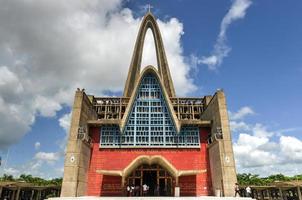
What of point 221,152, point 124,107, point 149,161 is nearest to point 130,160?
point 149,161

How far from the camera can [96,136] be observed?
87.2ft

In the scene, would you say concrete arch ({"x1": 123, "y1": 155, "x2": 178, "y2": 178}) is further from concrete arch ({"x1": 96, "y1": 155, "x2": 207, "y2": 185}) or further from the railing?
the railing

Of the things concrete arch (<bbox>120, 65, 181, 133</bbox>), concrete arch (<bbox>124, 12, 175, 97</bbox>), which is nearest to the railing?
concrete arch (<bbox>120, 65, 181, 133</bbox>)

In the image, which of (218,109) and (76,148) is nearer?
(76,148)

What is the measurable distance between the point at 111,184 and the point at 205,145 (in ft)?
36.4

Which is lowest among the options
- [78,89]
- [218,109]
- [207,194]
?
[207,194]

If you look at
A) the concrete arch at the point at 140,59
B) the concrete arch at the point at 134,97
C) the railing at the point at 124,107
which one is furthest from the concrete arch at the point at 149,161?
the concrete arch at the point at 140,59

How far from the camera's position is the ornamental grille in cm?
2622

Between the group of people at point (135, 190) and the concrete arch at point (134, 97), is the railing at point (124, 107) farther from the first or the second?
the group of people at point (135, 190)

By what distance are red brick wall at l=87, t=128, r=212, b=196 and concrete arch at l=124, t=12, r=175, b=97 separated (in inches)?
544

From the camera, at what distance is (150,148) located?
1020 inches

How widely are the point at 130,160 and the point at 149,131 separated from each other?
3819 mm

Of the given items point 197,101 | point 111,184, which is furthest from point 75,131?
point 197,101

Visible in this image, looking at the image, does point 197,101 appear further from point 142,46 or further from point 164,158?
point 142,46
